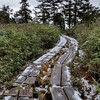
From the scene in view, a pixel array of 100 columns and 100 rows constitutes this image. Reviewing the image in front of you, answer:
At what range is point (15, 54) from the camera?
24.7 ft

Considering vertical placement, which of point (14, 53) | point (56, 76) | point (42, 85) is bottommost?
point (42, 85)

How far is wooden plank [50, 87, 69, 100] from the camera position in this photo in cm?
402

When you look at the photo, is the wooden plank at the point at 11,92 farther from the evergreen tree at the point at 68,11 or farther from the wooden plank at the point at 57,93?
the evergreen tree at the point at 68,11

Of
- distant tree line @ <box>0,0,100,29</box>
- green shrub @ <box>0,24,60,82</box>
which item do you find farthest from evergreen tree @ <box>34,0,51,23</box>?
green shrub @ <box>0,24,60,82</box>

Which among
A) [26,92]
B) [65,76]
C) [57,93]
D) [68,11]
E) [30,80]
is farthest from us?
[68,11]

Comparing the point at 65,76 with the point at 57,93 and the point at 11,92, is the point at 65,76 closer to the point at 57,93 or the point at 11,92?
the point at 57,93

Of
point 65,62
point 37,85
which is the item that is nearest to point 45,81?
point 37,85

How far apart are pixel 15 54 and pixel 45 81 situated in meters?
2.50

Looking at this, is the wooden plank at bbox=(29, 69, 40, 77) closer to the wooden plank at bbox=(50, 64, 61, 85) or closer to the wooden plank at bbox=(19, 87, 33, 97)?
the wooden plank at bbox=(50, 64, 61, 85)

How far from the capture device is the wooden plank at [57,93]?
158 inches

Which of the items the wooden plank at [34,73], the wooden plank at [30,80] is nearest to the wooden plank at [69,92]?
the wooden plank at [30,80]

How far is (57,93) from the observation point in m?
4.26

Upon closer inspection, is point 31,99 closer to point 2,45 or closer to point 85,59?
point 85,59

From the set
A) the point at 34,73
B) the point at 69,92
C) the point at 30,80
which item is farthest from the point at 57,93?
the point at 34,73
